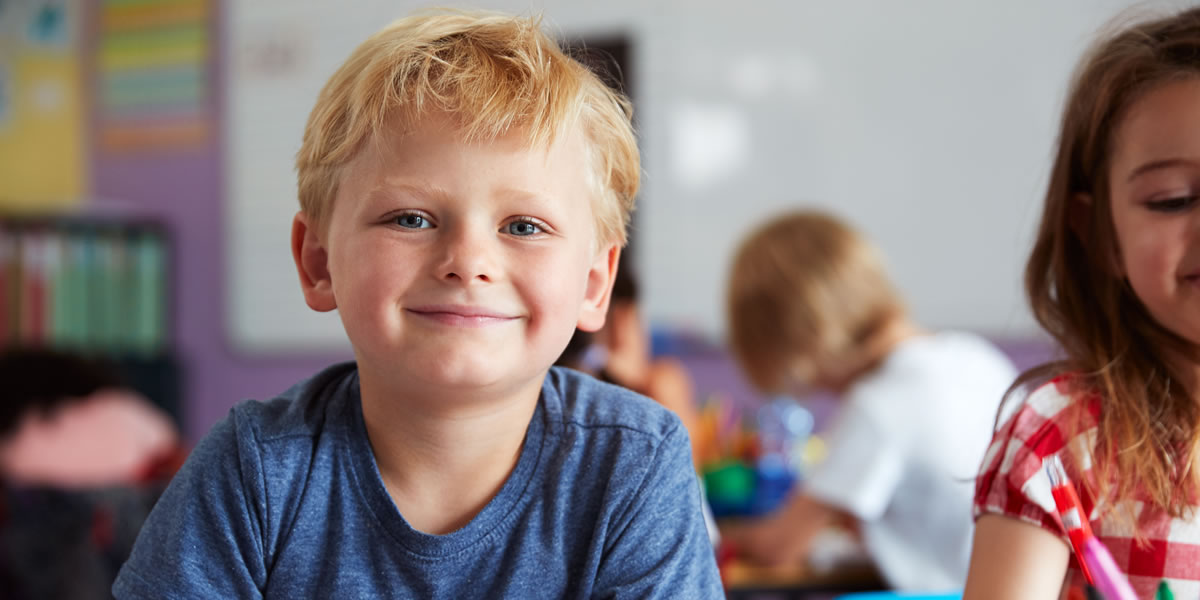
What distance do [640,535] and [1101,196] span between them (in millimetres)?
498

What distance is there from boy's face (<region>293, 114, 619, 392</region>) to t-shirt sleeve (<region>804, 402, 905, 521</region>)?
1.04 m

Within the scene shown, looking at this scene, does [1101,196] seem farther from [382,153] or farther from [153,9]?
[153,9]

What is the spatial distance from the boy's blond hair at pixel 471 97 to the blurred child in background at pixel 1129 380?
1.29 feet

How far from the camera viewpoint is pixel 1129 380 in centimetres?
87

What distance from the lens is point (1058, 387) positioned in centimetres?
88

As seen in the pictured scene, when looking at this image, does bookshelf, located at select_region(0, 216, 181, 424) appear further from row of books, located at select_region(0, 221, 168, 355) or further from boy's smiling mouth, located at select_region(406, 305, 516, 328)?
boy's smiling mouth, located at select_region(406, 305, 516, 328)

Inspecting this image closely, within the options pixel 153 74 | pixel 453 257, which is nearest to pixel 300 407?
pixel 453 257

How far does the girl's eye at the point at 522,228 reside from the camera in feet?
2.59

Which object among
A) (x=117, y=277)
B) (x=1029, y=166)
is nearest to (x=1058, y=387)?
(x=1029, y=166)

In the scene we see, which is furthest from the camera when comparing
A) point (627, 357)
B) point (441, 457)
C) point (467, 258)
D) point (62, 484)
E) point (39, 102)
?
point (39, 102)

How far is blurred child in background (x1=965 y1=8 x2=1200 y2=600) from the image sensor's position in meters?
0.81

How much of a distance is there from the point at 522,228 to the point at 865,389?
3.75ft

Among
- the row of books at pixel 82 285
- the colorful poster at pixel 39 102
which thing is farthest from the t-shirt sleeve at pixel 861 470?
the colorful poster at pixel 39 102

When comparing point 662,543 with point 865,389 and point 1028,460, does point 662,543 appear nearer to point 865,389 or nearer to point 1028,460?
point 1028,460
